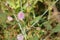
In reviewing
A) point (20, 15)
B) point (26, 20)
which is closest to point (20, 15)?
point (20, 15)

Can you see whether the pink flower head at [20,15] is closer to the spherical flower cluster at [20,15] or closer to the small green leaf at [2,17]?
the spherical flower cluster at [20,15]

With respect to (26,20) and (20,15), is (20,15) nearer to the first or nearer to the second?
(20,15)

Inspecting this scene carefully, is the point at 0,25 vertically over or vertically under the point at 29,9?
under

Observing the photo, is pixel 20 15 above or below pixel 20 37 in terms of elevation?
above

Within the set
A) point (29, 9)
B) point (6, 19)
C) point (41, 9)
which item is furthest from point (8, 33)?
point (41, 9)

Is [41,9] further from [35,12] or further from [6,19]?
[6,19]

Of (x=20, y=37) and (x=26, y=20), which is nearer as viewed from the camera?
(x=20, y=37)

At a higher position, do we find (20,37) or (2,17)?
(2,17)

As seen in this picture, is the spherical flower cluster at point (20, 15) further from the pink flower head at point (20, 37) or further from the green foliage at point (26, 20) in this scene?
the pink flower head at point (20, 37)

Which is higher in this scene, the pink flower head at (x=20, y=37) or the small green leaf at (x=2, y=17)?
the small green leaf at (x=2, y=17)

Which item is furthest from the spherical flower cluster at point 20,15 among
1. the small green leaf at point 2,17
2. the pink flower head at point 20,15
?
the small green leaf at point 2,17

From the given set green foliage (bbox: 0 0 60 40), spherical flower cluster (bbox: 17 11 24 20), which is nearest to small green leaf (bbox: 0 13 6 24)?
green foliage (bbox: 0 0 60 40)
